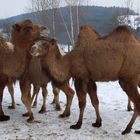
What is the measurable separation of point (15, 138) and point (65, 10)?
22.5 meters

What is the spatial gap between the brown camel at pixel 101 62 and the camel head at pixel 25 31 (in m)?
0.38

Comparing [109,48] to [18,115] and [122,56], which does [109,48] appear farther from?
[18,115]

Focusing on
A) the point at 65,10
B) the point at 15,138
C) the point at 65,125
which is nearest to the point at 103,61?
the point at 65,125

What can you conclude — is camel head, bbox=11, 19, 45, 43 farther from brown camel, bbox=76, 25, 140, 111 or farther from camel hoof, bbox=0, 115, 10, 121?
camel hoof, bbox=0, 115, 10, 121

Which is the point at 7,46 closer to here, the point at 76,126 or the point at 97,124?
the point at 76,126

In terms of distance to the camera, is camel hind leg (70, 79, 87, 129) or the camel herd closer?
the camel herd

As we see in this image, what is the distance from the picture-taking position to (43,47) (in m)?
7.48

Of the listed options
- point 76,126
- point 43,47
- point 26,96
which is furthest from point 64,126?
point 43,47

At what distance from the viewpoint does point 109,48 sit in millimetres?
7418

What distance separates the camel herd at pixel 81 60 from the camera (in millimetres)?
7297

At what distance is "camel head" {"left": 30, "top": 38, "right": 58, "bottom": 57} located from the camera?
7293 millimetres

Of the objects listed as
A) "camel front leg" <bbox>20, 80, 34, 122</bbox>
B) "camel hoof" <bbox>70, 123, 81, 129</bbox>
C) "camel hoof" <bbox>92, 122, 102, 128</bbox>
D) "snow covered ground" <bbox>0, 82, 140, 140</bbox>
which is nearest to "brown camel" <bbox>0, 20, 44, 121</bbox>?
"camel front leg" <bbox>20, 80, 34, 122</bbox>

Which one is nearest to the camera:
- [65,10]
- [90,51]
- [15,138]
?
Result: [15,138]

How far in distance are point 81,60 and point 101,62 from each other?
0.43 metres
